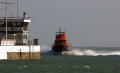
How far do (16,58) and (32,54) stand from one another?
304 cm

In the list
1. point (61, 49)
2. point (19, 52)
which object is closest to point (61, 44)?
point (61, 49)

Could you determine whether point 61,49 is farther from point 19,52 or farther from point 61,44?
point 19,52

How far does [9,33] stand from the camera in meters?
102

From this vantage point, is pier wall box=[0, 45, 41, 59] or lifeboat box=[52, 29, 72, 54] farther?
lifeboat box=[52, 29, 72, 54]

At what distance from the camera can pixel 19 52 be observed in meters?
97.2

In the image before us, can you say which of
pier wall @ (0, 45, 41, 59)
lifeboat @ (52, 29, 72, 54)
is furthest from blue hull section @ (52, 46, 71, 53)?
pier wall @ (0, 45, 41, 59)

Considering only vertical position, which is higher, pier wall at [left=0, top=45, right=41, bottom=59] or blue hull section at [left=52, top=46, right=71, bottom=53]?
blue hull section at [left=52, top=46, right=71, bottom=53]

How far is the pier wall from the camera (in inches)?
3762

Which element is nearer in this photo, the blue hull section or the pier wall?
the pier wall

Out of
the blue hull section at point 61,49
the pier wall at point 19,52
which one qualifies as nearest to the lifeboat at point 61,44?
the blue hull section at point 61,49

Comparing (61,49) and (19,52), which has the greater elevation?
(61,49)

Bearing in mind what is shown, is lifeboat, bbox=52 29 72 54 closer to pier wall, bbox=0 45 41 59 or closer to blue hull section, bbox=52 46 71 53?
blue hull section, bbox=52 46 71 53

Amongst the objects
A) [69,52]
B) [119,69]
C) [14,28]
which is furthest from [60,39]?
[119,69]

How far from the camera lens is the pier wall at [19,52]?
9556 centimetres
